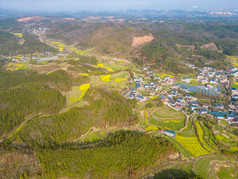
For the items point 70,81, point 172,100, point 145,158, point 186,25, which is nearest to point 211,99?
point 172,100

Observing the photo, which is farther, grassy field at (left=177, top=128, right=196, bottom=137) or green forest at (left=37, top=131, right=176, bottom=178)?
grassy field at (left=177, top=128, right=196, bottom=137)

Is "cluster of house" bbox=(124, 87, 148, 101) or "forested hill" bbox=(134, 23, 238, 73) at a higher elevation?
"forested hill" bbox=(134, 23, 238, 73)

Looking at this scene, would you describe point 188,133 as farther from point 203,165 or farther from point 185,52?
point 185,52

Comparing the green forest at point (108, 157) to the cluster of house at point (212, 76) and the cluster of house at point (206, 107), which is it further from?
the cluster of house at point (212, 76)

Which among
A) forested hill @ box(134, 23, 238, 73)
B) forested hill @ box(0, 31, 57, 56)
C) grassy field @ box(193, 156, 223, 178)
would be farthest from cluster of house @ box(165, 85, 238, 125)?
forested hill @ box(0, 31, 57, 56)

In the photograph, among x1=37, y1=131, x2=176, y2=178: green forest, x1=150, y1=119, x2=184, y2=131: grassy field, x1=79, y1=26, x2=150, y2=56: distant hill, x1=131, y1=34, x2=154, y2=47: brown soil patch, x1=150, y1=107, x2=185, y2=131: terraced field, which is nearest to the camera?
x1=37, y1=131, x2=176, y2=178: green forest

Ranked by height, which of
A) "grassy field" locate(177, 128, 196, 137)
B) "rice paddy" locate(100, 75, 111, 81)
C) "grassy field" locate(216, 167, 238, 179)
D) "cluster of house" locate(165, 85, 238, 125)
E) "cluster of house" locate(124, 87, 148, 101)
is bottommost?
"grassy field" locate(216, 167, 238, 179)

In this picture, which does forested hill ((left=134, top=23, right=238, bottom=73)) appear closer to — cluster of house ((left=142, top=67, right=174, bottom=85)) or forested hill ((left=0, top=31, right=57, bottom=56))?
cluster of house ((left=142, top=67, right=174, bottom=85))

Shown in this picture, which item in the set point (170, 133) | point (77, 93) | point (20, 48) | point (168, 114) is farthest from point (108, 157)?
point (20, 48)

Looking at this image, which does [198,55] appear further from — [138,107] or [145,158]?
[145,158]
